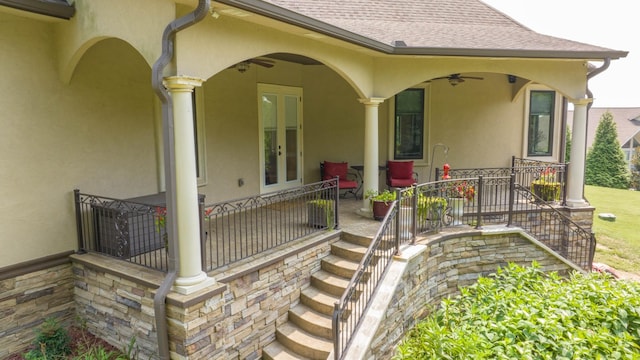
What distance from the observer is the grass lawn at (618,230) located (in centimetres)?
987

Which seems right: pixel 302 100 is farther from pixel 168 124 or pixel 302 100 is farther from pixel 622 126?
pixel 622 126

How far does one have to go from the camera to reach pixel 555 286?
164 inches

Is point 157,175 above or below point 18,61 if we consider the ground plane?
below

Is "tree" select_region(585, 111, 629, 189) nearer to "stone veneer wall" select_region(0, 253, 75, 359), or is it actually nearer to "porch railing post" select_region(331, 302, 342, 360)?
"porch railing post" select_region(331, 302, 342, 360)

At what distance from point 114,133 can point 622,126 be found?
130ft

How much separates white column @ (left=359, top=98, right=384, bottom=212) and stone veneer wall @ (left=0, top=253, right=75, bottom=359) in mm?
4801

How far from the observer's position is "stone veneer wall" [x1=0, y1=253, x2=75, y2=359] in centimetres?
462

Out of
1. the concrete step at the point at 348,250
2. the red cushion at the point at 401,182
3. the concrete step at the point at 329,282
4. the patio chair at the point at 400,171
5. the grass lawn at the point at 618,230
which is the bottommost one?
the grass lawn at the point at 618,230

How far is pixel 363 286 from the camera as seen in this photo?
17.5 ft

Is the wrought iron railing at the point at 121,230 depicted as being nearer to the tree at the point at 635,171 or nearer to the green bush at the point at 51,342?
the green bush at the point at 51,342

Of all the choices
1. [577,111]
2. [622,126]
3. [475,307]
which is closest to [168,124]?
[475,307]

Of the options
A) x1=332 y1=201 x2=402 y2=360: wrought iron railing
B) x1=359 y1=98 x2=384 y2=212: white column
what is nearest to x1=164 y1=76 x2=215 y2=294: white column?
x1=332 y1=201 x2=402 y2=360: wrought iron railing

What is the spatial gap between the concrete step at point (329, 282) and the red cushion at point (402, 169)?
3990 millimetres

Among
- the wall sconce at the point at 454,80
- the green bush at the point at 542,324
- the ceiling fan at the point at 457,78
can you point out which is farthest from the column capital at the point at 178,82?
the wall sconce at the point at 454,80
